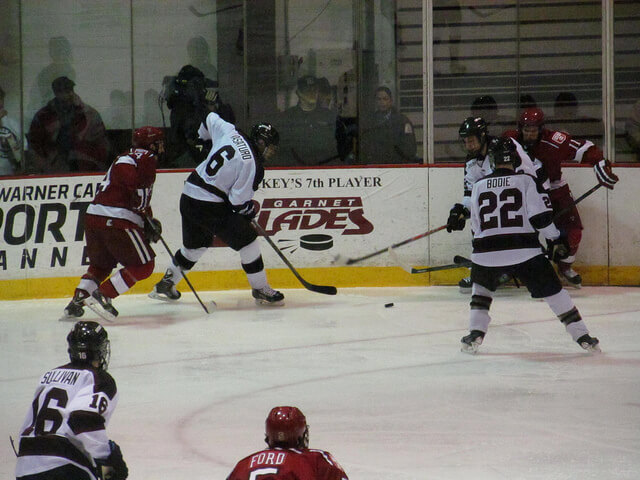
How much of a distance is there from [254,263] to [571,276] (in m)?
2.20

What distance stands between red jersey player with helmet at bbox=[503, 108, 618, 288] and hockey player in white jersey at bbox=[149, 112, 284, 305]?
1831mm

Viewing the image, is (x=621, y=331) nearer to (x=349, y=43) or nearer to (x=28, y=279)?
(x=349, y=43)

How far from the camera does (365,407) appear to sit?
4.27 meters

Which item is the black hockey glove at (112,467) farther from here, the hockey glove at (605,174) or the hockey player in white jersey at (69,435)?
the hockey glove at (605,174)

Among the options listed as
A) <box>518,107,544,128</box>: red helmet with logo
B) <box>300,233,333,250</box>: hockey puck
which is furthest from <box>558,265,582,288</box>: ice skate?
<box>300,233,333,250</box>: hockey puck

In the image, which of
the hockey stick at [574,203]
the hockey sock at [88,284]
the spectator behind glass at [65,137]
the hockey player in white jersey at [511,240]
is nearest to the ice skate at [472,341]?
the hockey player in white jersey at [511,240]

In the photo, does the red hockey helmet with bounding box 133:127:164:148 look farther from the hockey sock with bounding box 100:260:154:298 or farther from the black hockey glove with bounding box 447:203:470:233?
the black hockey glove with bounding box 447:203:470:233

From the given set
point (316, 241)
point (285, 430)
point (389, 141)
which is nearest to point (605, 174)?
point (389, 141)

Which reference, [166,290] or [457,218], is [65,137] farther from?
[457,218]

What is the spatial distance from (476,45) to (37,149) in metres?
3.27

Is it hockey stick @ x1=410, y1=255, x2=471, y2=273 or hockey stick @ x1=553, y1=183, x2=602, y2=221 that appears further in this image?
hockey stick @ x1=410, y1=255, x2=471, y2=273

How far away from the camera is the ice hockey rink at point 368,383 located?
358 cm

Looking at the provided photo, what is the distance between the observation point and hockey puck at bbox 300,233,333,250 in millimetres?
7535

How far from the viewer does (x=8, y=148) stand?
752 cm
